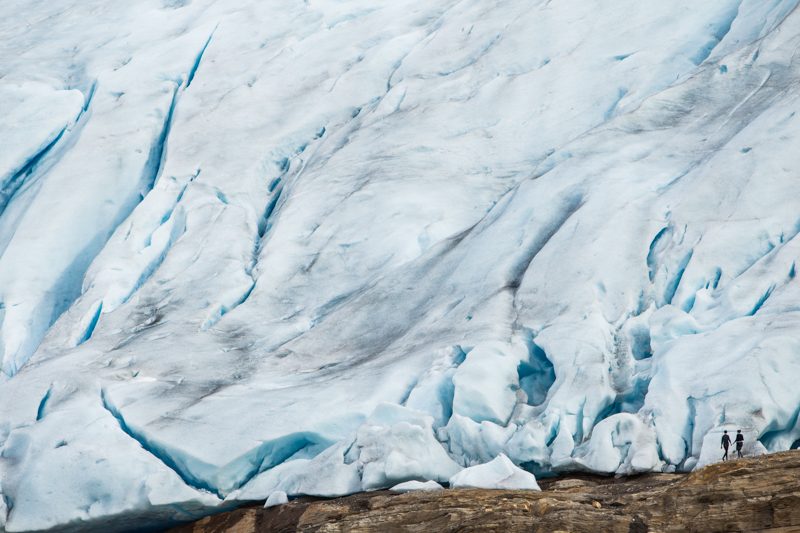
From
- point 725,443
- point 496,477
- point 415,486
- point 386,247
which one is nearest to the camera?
point 725,443

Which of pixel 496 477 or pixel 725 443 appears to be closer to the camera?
pixel 725 443

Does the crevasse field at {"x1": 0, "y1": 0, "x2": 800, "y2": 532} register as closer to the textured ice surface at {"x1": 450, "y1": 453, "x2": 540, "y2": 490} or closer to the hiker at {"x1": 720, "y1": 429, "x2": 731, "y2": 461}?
the textured ice surface at {"x1": 450, "y1": 453, "x2": 540, "y2": 490}

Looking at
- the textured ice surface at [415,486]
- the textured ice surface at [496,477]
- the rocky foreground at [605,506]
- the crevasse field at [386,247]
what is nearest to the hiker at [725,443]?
the crevasse field at [386,247]

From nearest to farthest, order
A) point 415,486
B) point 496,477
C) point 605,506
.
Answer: point 605,506 < point 496,477 < point 415,486

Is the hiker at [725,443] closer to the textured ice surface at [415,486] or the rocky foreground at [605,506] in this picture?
the rocky foreground at [605,506]

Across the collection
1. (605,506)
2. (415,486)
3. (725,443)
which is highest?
(605,506)

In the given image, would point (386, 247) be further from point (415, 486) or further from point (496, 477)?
point (496, 477)

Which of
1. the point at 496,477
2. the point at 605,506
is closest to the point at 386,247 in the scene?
the point at 496,477
